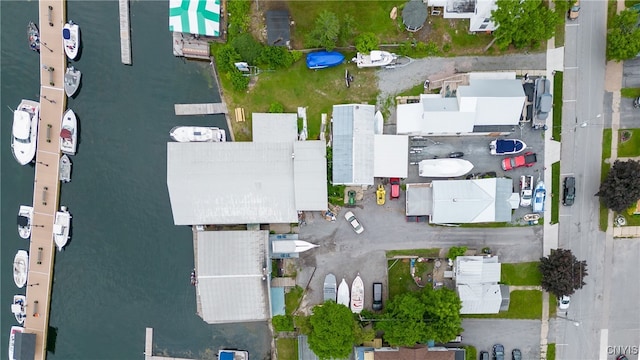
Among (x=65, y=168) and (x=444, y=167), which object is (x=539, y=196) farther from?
(x=65, y=168)

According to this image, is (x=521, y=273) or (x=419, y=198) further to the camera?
(x=521, y=273)

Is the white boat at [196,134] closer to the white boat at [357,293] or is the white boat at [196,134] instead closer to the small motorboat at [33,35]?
the small motorboat at [33,35]

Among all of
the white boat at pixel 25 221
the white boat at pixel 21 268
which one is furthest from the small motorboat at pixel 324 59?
the white boat at pixel 21 268

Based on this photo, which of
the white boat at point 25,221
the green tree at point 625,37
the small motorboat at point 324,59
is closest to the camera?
the green tree at point 625,37

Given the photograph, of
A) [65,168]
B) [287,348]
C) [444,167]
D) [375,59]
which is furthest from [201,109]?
[287,348]

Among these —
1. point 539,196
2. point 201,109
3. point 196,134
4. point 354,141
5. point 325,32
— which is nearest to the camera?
point 325,32

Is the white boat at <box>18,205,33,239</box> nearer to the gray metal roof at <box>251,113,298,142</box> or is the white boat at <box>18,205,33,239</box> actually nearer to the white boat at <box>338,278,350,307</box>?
the gray metal roof at <box>251,113,298,142</box>
